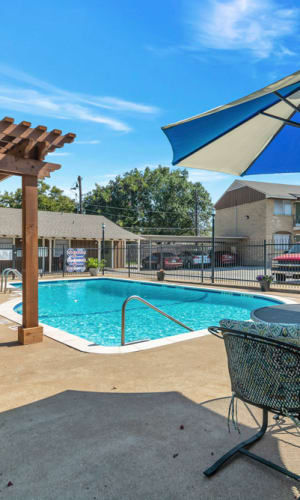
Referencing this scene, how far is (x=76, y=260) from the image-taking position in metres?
18.9

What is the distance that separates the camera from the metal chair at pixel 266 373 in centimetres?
183

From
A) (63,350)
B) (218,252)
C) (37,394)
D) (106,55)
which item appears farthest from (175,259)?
(37,394)

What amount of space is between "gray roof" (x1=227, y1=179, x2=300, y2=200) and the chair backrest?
88.5 ft

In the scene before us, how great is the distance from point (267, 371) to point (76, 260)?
17.7 metres

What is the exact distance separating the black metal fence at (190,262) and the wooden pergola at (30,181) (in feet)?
30.6

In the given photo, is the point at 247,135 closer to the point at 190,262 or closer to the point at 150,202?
the point at 190,262

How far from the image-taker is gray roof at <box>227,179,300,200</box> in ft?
89.4

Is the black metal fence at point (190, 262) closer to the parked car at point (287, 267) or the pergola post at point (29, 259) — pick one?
the parked car at point (287, 267)

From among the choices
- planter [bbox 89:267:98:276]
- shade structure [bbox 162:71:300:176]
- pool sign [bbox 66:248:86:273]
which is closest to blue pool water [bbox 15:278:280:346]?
planter [bbox 89:267:98:276]

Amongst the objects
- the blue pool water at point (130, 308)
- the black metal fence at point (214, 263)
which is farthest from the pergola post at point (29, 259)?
the black metal fence at point (214, 263)

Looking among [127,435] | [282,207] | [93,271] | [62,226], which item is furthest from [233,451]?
[282,207]

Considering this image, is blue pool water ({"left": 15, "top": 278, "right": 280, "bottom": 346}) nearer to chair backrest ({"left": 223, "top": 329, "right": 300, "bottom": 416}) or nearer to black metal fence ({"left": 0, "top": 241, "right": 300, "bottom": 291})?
black metal fence ({"left": 0, "top": 241, "right": 300, "bottom": 291})

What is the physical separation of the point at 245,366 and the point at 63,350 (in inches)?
133

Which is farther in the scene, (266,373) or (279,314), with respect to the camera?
(279,314)
